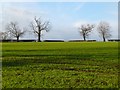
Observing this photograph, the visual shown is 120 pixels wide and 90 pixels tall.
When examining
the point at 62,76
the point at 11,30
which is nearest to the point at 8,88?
the point at 62,76

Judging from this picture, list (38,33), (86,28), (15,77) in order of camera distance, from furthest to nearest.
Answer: (86,28), (38,33), (15,77)

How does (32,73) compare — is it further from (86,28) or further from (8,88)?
(86,28)

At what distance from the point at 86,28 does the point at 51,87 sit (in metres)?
140

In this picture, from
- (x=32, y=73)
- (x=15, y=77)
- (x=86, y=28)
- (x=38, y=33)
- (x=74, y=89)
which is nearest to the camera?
(x=74, y=89)

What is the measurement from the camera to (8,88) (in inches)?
433

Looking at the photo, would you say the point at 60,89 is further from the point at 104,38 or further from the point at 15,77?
the point at 104,38

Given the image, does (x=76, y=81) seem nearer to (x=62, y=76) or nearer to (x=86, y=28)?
(x=62, y=76)

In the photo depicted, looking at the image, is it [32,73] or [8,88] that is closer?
[8,88]

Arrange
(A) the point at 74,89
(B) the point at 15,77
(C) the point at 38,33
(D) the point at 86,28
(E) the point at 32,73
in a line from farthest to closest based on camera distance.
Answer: (D) the point at 86,28, (C) the point at 38,33, (E) the point at 32,73, (B) the point at 15,77, (A) the point at 74,89

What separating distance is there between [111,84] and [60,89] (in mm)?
2195

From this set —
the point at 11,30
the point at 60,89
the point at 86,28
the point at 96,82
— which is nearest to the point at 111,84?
the point at 96,82

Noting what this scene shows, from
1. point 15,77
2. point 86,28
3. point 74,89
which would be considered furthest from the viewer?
point 86,28

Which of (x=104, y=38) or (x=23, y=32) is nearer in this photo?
(x=23, y=32)

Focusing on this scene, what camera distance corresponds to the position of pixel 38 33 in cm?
13112
